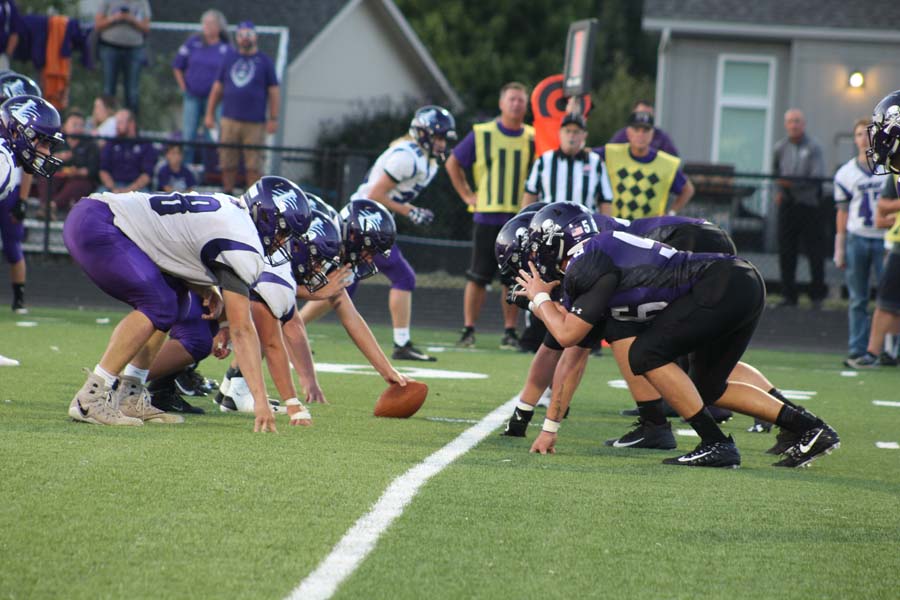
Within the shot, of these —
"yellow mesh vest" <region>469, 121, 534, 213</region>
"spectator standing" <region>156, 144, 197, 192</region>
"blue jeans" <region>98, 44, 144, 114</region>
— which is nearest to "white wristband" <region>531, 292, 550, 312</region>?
"yellow mesh vest" <region>469, 121, 534, 213</region>

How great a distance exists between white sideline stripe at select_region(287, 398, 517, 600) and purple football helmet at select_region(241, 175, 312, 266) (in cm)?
125

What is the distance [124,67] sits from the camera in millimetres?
18703

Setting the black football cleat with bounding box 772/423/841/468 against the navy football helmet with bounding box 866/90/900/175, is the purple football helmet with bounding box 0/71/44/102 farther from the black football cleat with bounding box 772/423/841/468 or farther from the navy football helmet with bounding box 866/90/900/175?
the navy football helmet with bounding box 866/90/900/175

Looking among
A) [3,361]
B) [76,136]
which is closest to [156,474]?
[3,361]

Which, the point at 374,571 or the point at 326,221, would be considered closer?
the point at 374,571

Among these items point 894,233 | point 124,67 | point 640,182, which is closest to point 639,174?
point 640,182

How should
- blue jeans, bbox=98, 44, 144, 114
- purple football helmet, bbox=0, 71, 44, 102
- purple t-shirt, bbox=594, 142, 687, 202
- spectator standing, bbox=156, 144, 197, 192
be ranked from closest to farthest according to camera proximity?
purple football helmet, bbox=0, 71, 44, 102 → purple t-shirt, bbox=594, 142, 687, 202 → spectator standing, bbox=156, 144, 197, 192 → blue jeans, bbox=98, 44, 144, 114

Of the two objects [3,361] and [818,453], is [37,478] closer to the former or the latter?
[818,453]

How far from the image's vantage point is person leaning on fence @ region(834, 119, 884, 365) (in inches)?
502

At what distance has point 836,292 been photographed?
17.8 meters

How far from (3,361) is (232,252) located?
11.2 ft

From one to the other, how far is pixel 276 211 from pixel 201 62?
37.3 ft

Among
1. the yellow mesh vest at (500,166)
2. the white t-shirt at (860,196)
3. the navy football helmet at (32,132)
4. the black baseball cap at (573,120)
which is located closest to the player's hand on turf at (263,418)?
the navy football helmet at (32,132)

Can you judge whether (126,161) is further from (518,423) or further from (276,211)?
(518,423)
